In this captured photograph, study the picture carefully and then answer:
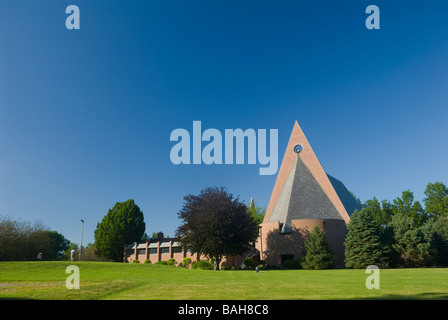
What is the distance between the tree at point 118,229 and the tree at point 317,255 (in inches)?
1568

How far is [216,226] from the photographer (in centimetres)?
3388

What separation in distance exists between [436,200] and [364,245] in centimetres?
4208

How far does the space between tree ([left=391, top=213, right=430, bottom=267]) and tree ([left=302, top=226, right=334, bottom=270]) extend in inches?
341

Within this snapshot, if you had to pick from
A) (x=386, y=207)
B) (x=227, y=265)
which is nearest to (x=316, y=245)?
(x=227, y=265)

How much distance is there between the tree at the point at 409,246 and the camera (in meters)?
34.8

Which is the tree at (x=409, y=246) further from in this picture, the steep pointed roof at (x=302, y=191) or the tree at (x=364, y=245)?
the steep pointed roof at (x=302, y=191)

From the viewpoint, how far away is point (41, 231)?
5291 cm

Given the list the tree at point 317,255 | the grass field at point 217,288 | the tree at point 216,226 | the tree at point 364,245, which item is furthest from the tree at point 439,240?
the grass field at point 217,288

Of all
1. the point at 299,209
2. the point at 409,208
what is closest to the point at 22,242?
the point at 299,209

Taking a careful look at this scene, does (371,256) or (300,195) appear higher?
(300,195)

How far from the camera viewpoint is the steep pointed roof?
42344mm
